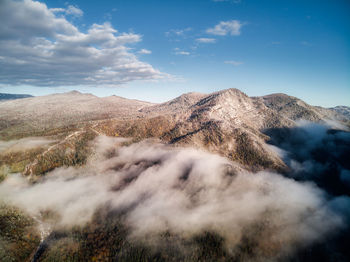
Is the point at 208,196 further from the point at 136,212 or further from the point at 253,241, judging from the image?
the point at 136,212

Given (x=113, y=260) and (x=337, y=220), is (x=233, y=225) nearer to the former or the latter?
(x=113, y=260)

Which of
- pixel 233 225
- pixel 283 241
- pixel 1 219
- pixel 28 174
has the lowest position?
pixel 283 241

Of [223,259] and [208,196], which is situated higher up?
[208,196]

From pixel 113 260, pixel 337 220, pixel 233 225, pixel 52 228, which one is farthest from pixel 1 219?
pixel 337 220

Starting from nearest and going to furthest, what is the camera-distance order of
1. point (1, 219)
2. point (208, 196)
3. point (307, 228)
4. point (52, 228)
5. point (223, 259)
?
point (223, 259), point (1, 219), point (52, 228), point (307, 228), point (208, 196)

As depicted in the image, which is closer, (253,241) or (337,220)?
(253,241)

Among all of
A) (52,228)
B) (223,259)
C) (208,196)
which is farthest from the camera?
(208,196)

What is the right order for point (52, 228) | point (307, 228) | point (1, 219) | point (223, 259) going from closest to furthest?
point (223, 259) < point (1, 219) < point (52, 228) < point (307, 228)

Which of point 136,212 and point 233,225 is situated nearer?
point 233,225

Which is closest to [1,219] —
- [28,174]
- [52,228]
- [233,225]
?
[52,228]
